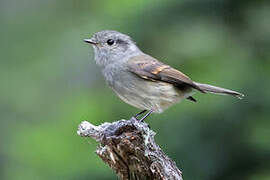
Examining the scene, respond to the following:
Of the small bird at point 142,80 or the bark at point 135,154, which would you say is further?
the small bird at point 142,80

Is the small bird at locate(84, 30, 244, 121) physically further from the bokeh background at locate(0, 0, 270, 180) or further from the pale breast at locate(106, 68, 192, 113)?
the bokeh background at locate(0, 0, 270, 180)

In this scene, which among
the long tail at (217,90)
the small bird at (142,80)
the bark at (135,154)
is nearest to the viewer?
the bark at (135,154)

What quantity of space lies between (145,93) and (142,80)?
193 mm

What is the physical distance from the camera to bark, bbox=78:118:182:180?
5.05 m

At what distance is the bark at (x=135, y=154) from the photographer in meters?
5.05

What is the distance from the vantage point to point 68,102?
26.0ft

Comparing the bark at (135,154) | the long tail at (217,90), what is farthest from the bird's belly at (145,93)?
the bark at (135,154)

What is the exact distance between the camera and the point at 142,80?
6660 millimetres

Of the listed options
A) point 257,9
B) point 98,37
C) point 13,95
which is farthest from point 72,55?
point 257,9

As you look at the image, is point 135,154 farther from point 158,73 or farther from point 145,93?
point 158,73

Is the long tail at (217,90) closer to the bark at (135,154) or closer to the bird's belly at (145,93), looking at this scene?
the bird's belly at (145,93)

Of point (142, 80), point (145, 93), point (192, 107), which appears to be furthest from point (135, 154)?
point (192, 107)

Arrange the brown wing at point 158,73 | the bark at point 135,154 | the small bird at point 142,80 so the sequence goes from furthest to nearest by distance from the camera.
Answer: the brown wing at point 158,73 < the small bird at point 142,80 < the bark at point 135,154

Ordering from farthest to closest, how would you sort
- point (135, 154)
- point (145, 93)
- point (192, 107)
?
point (192, 107)
point (145, 93)
point (135, 154)
